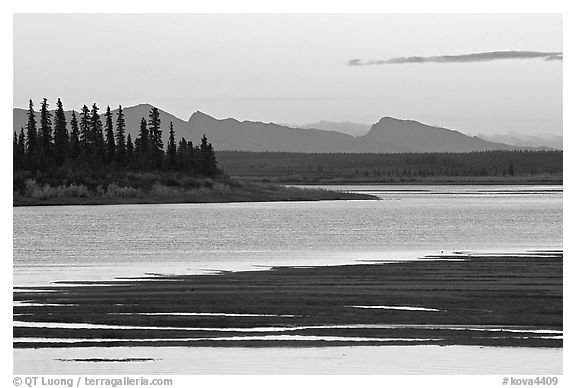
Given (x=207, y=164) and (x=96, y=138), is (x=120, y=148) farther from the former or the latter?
(x=207, y=164)

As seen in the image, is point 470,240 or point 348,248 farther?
point 470,240

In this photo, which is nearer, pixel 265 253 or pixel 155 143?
pixel 265 253

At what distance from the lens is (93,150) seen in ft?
362

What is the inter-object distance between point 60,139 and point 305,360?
308 ft

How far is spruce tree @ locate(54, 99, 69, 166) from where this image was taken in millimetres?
105750

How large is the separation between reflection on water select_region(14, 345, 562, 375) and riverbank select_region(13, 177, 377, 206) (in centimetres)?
7499

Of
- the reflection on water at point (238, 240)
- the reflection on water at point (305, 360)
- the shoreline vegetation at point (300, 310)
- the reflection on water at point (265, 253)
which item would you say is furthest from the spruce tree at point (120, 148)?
the reflection on water at point (305, 360)

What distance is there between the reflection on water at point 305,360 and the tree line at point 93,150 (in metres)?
84.3

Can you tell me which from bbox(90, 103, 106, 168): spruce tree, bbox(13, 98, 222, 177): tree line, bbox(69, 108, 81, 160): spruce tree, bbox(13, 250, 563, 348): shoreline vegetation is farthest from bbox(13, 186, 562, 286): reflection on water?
bbox(90, 103, 106, 168): spruce tree

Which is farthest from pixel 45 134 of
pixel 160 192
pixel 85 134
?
pixel 160 192
